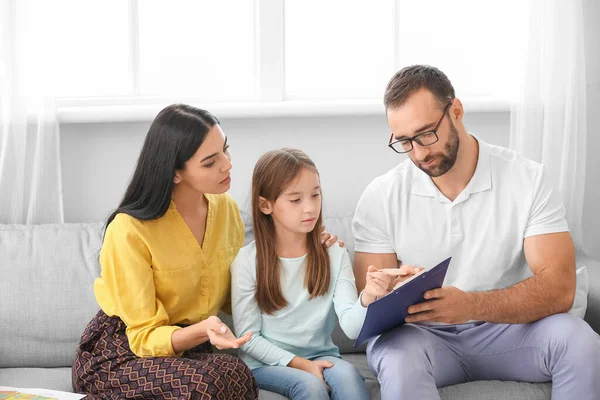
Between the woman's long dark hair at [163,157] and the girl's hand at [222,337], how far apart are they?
1.17ft

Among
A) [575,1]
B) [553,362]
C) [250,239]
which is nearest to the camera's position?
[553,362]

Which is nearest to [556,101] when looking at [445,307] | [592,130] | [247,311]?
[592,130]

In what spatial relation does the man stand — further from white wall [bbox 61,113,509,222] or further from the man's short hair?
white wall [bbox 61,113,509,222]

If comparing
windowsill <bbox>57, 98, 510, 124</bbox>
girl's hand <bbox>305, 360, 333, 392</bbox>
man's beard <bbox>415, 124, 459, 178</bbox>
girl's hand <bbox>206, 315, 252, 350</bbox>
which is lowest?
girl's hand <bbox>305, 360, 333, 392</bbox>

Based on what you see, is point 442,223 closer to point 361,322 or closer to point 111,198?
point 361,322

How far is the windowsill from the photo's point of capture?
2816 millimetres

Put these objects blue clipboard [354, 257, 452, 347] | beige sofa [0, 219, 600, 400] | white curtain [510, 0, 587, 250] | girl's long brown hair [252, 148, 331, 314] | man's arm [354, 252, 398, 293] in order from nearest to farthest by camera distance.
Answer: blue clipboard [354, 257, 452, 347]
girl's long brown hair [252, 148, 331, 314]
man's arm [354, 252, 398, 293]
beige sofa [0, 219, 600, 400]
white curtain [510, 0, 587, 250]

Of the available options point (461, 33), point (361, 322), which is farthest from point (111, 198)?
point (461, 33)

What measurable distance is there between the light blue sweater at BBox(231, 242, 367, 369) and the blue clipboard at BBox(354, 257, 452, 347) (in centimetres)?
18

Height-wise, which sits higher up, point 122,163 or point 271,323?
point 122,163

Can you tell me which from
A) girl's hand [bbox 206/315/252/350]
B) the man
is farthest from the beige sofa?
girl's hand [bbox 206/315/252/350]

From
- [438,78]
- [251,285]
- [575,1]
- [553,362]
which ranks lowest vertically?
[553,362]

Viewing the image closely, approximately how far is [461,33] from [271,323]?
139 centimetres

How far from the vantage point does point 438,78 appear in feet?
7.39
